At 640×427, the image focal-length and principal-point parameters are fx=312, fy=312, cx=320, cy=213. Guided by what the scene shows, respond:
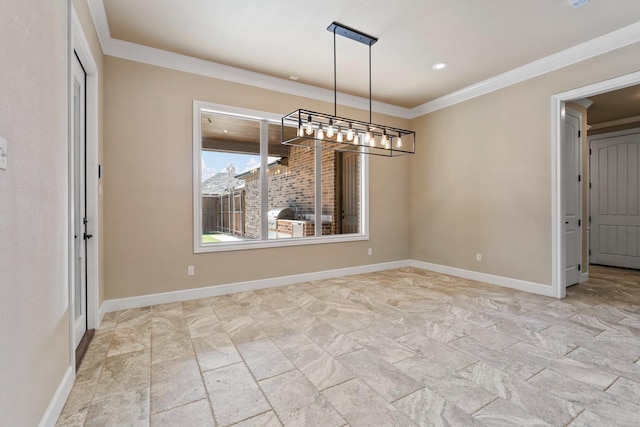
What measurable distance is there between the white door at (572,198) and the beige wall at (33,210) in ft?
17.7

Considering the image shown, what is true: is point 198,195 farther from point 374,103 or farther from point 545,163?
point 545,163

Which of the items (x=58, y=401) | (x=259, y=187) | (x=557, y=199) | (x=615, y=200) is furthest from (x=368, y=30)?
(x=615, y=200)

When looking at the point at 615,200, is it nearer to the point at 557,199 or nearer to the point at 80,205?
the point at 557,199

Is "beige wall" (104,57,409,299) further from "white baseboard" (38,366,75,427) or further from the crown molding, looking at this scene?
the crown molding

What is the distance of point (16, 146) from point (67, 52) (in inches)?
43.3

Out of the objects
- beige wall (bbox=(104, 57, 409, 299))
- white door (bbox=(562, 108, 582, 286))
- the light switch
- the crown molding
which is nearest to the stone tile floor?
beige wall (bbox=(104, 57, 409, 299))

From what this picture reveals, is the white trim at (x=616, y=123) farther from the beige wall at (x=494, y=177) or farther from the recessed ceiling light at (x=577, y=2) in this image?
the recessed ceiling light at (x=577, y=2)

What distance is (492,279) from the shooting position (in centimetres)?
460

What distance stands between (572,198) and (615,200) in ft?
8.50

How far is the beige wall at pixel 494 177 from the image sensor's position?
3992mm

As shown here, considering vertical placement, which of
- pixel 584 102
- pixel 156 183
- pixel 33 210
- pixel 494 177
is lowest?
pixel 33 210

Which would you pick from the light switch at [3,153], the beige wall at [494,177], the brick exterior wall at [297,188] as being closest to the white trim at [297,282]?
the beige wall at [494,177]

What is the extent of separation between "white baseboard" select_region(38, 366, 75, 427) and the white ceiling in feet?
9.76

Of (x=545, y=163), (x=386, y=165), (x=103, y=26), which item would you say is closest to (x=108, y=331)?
(x=103, y=26)
